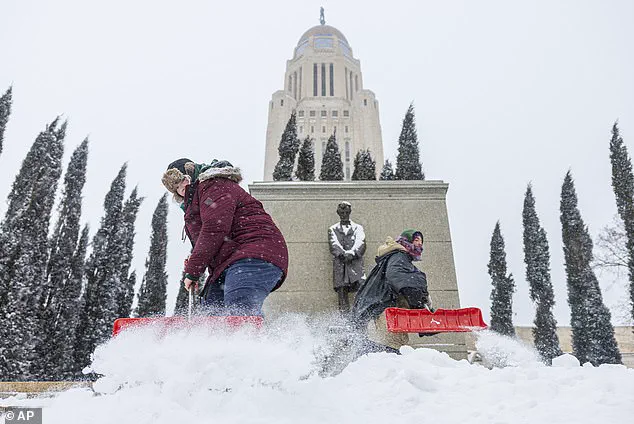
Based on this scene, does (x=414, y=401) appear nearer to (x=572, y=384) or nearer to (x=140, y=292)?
(x=572, y=384)

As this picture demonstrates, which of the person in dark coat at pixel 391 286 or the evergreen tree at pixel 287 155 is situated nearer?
the person in dark coat at pixel 391 286

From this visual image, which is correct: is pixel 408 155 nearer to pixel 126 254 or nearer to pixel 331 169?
pixel 331 169

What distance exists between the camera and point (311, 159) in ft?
34.4

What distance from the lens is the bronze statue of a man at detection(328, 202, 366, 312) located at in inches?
249

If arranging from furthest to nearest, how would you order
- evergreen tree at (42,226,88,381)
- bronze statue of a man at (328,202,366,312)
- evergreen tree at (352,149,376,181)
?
1. evergreen tree at (42,226,88,381)
2. evergreen tree at (352,149,376,181)
3. bronze statue of a man at (328,202,366,312)

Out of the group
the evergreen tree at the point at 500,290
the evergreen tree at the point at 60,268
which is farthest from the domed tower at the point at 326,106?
the evergreen tree at the point at 60,268

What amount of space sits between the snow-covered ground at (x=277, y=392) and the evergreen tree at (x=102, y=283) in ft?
49.4

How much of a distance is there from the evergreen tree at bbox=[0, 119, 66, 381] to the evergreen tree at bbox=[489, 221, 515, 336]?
16704mm

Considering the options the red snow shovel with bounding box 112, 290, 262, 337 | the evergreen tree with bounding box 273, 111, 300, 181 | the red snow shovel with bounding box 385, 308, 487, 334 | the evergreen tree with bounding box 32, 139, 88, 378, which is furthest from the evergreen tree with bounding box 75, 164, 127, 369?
the red snow shovel with bounding box 112, 290, 262, 337

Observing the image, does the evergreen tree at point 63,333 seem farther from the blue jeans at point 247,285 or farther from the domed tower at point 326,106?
the domed tower at point 326,106

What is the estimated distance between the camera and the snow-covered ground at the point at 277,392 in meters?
1.59

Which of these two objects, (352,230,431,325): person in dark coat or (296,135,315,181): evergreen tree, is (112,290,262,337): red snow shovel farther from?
(296,135,315,181): evergreen tree

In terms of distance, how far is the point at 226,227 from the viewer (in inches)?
101

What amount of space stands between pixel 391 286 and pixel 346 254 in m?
2.44
